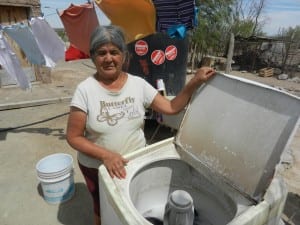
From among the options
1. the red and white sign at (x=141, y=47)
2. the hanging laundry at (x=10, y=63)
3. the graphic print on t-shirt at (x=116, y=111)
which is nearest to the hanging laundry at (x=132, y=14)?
the red and white sign at (x=141, y=47)

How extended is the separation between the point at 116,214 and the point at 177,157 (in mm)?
638

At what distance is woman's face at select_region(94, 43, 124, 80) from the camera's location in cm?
160

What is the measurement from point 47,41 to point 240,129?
11.8 feet

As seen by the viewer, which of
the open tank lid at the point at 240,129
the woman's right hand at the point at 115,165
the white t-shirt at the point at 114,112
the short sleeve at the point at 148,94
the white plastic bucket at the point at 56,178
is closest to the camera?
the open tank lid at the point at 240,129

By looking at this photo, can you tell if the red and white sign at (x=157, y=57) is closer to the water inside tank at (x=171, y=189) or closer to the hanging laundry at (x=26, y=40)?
the hanging laundry at (x=26, y=40)

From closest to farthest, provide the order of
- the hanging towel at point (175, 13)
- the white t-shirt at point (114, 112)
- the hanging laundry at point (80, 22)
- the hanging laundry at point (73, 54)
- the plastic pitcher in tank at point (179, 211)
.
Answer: the plastic pitcher in tank at point (179, 211) < the white t-shirt at point (114, 112) < the hanging towel at point (175, 13) < the hanging laundry at point (80, 22) < the hanging laundry at point (73, 54)

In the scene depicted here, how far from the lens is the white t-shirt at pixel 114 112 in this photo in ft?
5.32

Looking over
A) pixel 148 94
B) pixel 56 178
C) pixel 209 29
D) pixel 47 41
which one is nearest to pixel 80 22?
pixel 47 41

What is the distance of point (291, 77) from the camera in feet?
40.7

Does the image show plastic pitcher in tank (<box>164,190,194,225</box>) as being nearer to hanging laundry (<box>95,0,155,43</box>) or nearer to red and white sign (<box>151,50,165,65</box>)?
hanging laundry (<box>95,0,155,43</box>)

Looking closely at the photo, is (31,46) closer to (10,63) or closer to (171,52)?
(10,63)

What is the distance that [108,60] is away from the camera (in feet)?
5.30

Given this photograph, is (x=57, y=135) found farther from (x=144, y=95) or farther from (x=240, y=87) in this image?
(x=240, y=87)

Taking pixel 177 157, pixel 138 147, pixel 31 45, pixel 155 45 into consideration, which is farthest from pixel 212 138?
pixel 31 45
